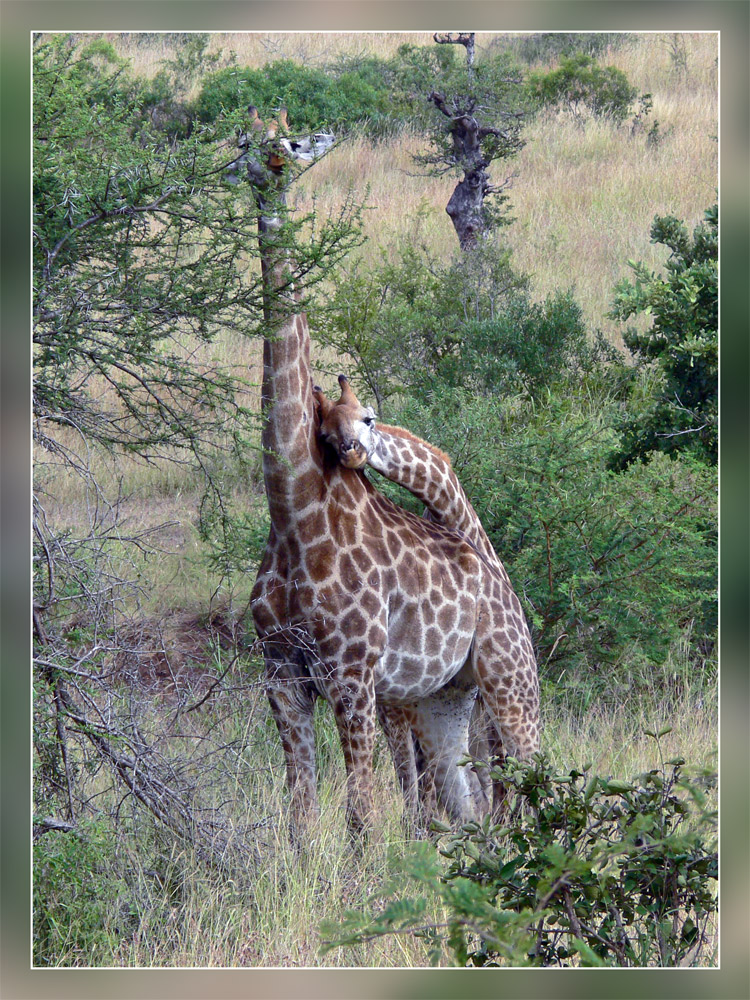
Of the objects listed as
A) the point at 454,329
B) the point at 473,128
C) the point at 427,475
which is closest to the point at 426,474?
the point at 427,475

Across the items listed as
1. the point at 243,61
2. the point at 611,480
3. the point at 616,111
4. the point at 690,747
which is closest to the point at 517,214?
the point at 616,111

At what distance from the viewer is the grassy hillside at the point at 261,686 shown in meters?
3.41

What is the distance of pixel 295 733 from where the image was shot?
4051 millimetres

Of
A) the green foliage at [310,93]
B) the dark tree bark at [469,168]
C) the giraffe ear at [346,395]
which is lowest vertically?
the giraffe ear at [346,395]

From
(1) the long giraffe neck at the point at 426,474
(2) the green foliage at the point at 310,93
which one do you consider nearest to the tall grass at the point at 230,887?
(1) the long giraffe neck at the point at 426,474

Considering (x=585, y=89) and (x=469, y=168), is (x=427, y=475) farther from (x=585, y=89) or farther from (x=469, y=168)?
(x=585, y=89)

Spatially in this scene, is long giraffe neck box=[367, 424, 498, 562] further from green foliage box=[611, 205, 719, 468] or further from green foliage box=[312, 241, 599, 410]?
green foliage box=[312, 241, 599, 410]

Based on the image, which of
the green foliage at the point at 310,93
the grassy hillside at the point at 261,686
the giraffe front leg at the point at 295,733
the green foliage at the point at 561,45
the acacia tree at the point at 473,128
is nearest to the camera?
the grassy hillside at the point at 261,686

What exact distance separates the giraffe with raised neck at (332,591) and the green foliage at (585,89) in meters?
9.26

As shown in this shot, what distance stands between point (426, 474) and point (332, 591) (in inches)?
23.9

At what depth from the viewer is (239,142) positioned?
357 cm

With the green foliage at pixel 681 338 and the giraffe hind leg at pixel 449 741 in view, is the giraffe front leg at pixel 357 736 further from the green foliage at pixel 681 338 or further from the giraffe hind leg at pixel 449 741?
the green foliage at pixel 681 338

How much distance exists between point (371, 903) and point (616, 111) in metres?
10.8

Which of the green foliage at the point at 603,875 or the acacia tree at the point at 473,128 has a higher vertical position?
the acacia tree at the point at 473,128
